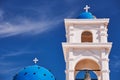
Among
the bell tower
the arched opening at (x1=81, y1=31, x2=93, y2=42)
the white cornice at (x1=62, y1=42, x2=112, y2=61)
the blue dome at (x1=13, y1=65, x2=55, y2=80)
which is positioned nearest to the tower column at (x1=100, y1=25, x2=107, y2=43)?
the bell tower

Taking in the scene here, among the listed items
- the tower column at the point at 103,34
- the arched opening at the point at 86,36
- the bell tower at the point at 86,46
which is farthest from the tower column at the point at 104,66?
the arched opening at the point at 86,36

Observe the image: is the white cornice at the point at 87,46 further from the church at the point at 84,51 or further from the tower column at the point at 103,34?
the tower column at the point at 103,34

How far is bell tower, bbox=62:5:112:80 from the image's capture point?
1513 inches

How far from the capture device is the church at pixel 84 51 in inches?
1515

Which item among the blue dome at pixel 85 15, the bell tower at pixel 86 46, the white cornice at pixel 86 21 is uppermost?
the blue dome at pixel 85 15

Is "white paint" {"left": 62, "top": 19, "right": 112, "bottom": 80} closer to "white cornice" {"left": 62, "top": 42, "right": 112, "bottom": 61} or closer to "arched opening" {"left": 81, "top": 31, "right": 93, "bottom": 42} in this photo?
"white cornice" {"left": 62, "top": 42, "right": 112, "bottom": 61}

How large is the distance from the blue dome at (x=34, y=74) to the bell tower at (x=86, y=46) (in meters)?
1.94

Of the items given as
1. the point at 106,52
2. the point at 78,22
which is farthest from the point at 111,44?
the point at 78,22

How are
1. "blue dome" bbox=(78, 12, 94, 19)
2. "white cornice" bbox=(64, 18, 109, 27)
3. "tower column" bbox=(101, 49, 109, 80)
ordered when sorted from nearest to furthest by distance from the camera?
"tower column" bbox=(101, 49, 109, 80)
"white cornice" bbox=(64, 18, 109, 27)
"blue dome" bbox=(78, 12, 94, 19)

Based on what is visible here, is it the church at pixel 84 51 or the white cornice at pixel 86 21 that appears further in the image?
the white cornice at pixel 86 21

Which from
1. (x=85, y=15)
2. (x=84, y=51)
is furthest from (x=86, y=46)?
(x=85, y=15)

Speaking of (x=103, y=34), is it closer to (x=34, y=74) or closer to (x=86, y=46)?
(x=86, y=46)

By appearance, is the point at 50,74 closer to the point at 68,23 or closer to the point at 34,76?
the point at 34,76

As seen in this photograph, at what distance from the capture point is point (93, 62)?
1574 inches
